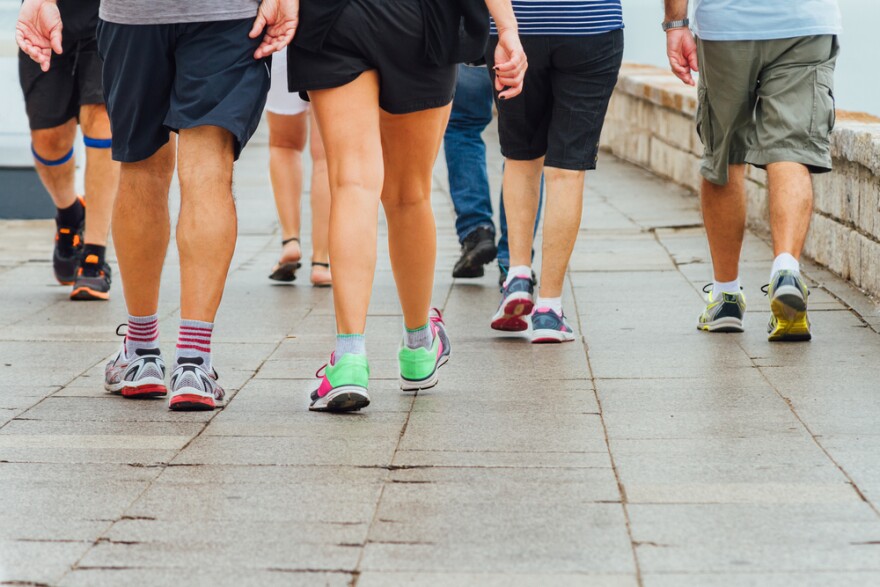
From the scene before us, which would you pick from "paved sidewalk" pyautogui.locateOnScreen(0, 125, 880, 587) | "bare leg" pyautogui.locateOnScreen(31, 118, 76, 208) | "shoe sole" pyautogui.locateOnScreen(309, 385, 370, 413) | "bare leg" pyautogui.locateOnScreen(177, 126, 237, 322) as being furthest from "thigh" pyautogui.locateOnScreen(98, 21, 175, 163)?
"bare leg" pyautogui.locateOnScreen(31, 118, 76, 208)

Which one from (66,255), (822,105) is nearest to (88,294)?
(66,255)

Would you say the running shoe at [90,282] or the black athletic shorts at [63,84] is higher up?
the black athletic shorts at [63,84]

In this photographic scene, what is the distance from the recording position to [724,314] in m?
5.09

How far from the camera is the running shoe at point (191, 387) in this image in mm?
3865

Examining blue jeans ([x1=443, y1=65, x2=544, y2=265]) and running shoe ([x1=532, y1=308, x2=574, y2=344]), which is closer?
running shoe ([x1=532, y1=308, x2=574, y2=344])

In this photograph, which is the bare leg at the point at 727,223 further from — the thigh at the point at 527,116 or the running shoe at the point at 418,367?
the running shoe at the point at 418,367

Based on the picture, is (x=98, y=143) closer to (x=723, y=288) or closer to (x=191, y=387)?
(x=191, y=387)

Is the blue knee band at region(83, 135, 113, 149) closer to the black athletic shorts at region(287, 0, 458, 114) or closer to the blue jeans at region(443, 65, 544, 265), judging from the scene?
the blue jeans at region(443, 65, 544, 265)

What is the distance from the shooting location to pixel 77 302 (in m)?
5.98

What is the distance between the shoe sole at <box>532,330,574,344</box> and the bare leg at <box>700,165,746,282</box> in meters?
0.64

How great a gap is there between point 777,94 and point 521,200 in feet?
3.30

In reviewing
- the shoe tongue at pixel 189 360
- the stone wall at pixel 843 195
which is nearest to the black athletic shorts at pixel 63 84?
the shoe tongue at pixel 189 360

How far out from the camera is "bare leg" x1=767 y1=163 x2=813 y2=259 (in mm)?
4859

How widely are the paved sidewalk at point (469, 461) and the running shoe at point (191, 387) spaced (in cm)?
4
